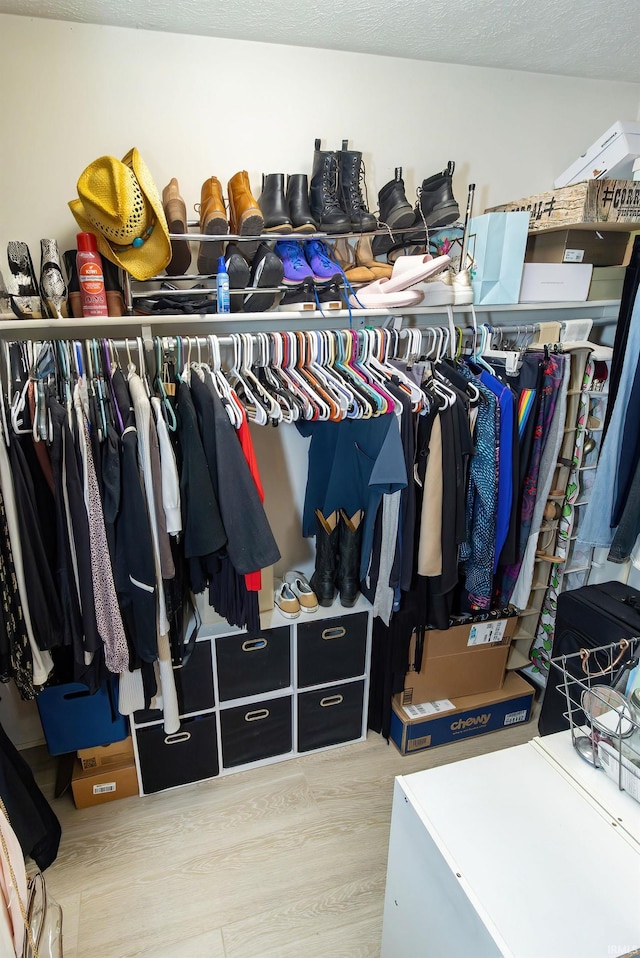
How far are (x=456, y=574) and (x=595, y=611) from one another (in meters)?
0.47

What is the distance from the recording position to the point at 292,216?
1803mm

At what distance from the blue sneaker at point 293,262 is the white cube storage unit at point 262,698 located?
1.22 m

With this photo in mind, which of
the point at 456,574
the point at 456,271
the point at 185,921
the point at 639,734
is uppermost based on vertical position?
the point at 456,271

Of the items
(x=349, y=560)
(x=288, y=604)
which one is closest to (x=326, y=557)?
(x=349, y=560)

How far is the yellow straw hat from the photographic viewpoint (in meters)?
1.43

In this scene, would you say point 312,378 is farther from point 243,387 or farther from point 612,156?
point 612,156

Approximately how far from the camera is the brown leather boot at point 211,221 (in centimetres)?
163

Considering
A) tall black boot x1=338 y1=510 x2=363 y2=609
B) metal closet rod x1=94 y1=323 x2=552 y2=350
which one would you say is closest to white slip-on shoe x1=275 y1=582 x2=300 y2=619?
tall black boot x1=338 y1=510 x2=363 y2=609

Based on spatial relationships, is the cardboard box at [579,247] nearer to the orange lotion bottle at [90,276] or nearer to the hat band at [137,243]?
the hat band at [137,243]

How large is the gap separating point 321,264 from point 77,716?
175 centimetres

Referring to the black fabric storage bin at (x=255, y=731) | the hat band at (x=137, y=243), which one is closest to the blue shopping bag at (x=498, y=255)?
the hat band at (x=137, y=243)

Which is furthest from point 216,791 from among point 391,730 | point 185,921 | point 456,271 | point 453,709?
point 456,271

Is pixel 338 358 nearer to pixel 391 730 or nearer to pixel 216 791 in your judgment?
pixel 391 730

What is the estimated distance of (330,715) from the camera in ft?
7.13
